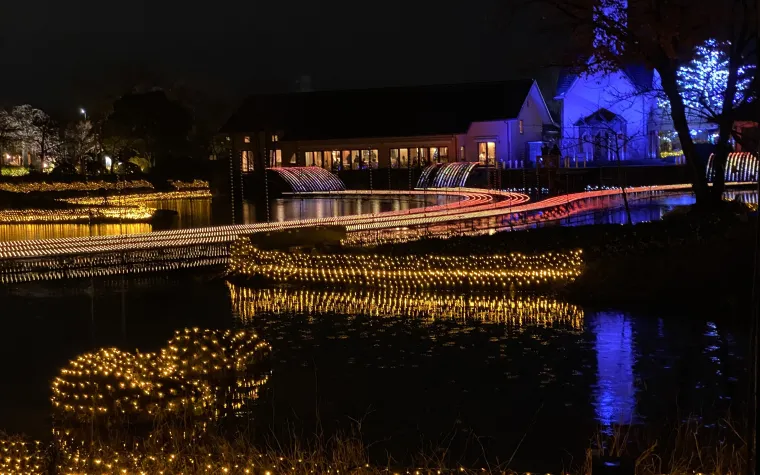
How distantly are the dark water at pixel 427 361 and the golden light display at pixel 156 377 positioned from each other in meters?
0.39

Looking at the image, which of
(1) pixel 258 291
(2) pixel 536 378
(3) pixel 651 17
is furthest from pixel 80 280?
(3) pixel 651 17

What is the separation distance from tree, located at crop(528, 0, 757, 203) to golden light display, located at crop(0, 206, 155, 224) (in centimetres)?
1899

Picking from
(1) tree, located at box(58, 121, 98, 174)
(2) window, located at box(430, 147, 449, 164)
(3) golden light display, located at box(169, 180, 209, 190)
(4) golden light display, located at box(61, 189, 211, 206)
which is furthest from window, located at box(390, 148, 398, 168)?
(1) tree, located at box(58, 121, 98, 174)

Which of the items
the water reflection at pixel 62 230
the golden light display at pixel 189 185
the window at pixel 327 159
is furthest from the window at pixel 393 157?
the water reflection at pixel 62 230

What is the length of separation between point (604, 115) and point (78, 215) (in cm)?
3102

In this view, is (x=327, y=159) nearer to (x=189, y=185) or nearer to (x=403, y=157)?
(x=403, y=157)

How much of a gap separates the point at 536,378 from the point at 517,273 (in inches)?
232

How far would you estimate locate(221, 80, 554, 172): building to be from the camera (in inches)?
2349

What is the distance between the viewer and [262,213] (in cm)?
3994

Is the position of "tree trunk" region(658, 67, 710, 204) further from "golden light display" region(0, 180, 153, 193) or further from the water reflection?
"golden light display" region(0, 180, 153, 193)

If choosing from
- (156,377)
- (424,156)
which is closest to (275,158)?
(424,156)

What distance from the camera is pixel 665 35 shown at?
2097 centimetres

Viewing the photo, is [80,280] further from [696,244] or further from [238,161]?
[238,161]

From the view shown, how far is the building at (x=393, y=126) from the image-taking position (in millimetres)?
59656
